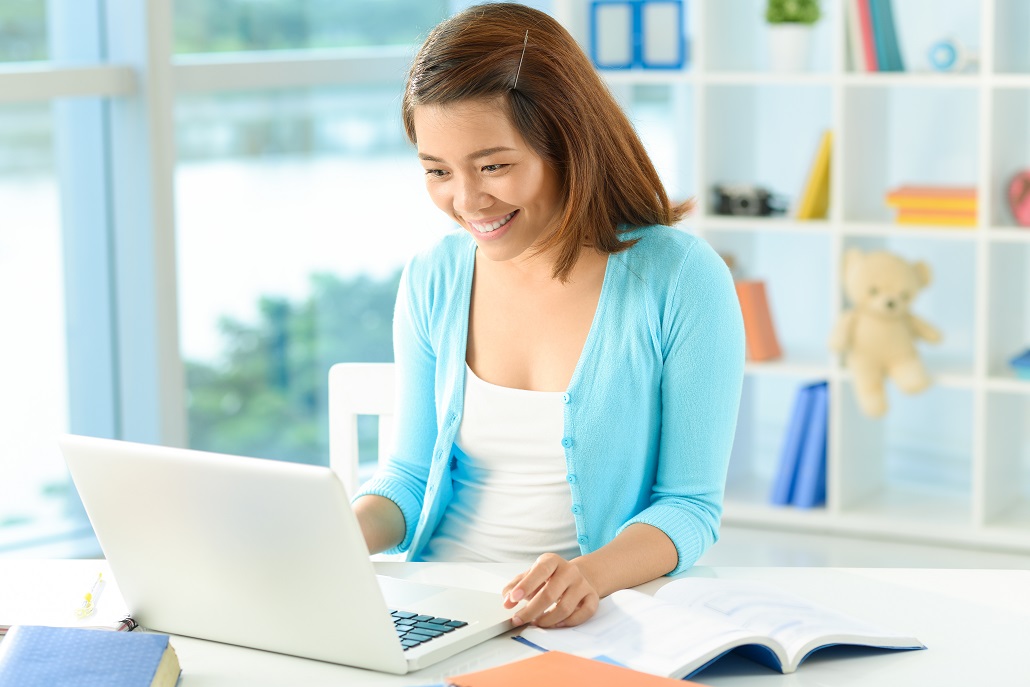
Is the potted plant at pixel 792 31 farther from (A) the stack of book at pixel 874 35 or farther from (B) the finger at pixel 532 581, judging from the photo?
(B) the finger at pixel 532 581

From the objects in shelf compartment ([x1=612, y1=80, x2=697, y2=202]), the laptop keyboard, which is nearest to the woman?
the laptop keyboard

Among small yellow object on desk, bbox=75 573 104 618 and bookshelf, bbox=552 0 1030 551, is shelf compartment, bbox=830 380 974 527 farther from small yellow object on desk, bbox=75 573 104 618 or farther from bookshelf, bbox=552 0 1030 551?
small yellow object on desk, bbox=75 573 104 618

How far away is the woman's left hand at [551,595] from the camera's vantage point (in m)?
1.27

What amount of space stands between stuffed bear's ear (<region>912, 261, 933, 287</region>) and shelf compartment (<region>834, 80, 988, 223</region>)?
18cm

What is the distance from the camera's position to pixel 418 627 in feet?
4.13

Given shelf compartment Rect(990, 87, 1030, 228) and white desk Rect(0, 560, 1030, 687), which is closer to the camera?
white desk Rect(0, 560, 1030, 687)

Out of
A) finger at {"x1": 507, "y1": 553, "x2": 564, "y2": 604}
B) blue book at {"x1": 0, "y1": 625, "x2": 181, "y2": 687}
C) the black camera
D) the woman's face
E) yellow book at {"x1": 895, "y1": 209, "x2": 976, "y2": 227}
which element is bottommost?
blue book at {"x1": 0, "y1": 625, "x2": 181, "y2": 687}

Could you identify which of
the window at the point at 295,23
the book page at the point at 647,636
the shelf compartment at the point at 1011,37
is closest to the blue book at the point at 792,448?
the shelf compartment at the point at 1011,37

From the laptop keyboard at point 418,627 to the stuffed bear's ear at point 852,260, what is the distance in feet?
7.61

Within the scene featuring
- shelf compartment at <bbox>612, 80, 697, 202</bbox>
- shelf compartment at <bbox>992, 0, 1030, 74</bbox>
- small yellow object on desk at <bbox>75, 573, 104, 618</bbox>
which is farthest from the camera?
shelf compartment at <bbox>612, 80, 697, 202</bbox>

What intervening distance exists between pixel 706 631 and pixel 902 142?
2906 millimetres

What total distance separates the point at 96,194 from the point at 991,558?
7.64 ft

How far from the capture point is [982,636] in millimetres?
1286

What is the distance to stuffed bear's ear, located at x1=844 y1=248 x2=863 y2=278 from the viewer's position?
11.0 feet
